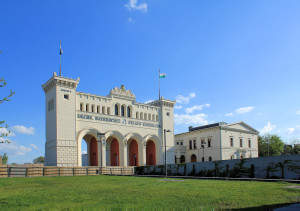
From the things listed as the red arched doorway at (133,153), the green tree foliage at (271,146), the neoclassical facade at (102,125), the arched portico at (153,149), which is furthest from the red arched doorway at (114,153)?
the green tree foliage at (271,146)

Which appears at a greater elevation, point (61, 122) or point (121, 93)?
point (121, 93)

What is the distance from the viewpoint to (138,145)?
49156 mm

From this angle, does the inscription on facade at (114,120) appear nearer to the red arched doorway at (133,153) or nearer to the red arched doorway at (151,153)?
the red arched doorway at (151,153)

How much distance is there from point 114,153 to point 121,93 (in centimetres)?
1087

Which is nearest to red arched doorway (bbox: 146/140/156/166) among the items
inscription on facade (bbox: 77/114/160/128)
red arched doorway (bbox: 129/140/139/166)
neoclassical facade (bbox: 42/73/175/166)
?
neoclassical facade (bbox: 42/73/175/166)

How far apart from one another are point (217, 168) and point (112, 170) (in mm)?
17736

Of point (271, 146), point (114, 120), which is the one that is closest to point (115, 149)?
point (114, 120)

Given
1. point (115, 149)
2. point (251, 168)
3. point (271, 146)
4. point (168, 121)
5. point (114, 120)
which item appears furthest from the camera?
point (271, 146)

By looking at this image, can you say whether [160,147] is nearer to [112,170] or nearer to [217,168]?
[112,170]

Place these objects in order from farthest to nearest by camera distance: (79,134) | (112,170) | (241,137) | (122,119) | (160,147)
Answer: (241,137) → (160,147) → (122,119) → (79,134) → (112,170)

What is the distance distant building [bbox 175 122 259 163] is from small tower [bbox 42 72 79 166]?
84.6ft

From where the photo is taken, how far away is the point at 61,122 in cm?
3909

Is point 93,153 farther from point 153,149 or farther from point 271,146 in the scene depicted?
point 271,146

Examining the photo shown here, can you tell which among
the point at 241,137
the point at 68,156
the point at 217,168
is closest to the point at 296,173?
the point at 217,168
